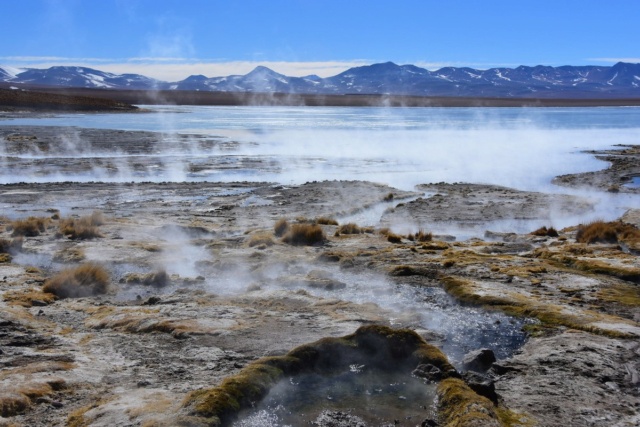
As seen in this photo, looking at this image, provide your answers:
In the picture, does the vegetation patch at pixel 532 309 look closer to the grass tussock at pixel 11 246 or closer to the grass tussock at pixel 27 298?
the grass tussock at pixel 27 298

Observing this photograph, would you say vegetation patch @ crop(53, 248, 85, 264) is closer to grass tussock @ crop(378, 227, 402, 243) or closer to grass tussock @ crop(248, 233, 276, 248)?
grass tussock @ crop(248, 233, 276, 248)

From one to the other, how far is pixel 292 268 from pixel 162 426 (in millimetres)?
7755

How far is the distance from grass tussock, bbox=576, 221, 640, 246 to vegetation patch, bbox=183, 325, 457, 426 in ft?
30.9

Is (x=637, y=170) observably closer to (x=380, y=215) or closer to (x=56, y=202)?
(x=380, y=215)

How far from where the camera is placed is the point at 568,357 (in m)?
8.39

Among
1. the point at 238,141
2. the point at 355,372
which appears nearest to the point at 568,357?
the point at 355,372

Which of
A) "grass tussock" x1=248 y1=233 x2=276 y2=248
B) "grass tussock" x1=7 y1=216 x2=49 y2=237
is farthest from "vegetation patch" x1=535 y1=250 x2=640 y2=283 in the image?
"grass tussock" x1=7 y1=216 x2=49 y2=237

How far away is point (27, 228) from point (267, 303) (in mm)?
8913

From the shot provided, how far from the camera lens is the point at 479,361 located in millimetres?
8086

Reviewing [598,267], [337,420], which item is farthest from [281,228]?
[337,420]

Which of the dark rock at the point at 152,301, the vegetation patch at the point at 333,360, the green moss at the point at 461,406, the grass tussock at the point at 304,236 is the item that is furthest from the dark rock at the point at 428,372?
the grass tussock at the point at 304,236

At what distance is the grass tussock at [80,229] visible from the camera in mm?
16531

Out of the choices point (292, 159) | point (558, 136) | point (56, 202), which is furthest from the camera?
point (558, 136)

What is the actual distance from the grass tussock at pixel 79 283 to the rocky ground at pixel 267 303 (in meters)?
0.14
